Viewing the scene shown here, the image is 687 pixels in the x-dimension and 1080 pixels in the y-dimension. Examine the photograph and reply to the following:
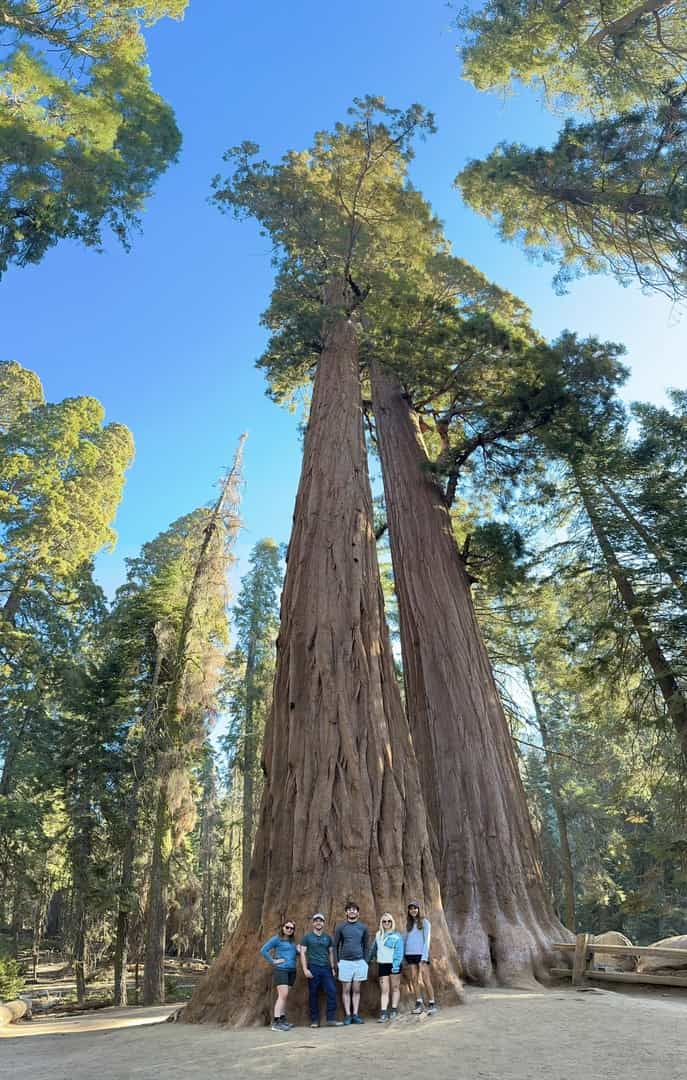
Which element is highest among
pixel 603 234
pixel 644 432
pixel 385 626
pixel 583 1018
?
pixel 603 234

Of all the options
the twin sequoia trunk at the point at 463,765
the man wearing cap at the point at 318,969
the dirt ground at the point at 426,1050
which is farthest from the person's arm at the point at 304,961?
the twin sequoia trunk at the point at 463,765

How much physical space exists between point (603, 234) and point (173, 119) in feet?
25.0

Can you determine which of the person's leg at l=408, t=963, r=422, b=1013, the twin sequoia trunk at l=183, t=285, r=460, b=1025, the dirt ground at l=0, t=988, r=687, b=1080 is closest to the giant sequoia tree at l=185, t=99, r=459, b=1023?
the twin sequoia trunk at l=183, t=285, r=460, b=1025

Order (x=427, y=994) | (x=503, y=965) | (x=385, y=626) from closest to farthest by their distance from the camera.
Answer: (x=427, y=994), (x=503, y=965), (x=385, y=626)

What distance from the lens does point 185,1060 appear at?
3.22m

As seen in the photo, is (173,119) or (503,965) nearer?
(503,965)

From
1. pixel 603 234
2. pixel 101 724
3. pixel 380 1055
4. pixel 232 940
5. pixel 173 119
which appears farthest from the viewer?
pixel 101 724

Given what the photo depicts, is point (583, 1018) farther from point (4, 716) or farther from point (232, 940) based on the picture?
point (4, 716)

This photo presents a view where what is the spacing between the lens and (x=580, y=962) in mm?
6070

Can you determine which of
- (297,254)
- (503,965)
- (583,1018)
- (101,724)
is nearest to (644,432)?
(297,254)

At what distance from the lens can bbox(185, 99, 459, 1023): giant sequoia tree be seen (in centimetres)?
482

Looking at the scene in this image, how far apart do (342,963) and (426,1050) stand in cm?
123

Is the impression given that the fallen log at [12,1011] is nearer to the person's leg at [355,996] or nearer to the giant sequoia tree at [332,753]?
the giant sequoia tree at [332,753]

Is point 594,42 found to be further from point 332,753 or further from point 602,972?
point 602,972
